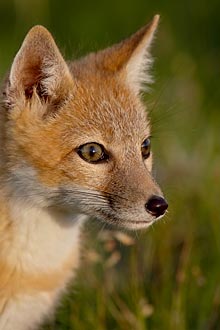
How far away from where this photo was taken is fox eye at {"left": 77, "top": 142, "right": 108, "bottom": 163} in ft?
12.7

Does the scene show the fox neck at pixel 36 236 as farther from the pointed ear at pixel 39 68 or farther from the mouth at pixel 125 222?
the pointed ear at pixel 39 68

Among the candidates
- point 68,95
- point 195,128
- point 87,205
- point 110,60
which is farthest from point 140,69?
point 195,128

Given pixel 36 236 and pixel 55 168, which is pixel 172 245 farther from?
pixel 55 168

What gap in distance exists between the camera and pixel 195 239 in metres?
5.05

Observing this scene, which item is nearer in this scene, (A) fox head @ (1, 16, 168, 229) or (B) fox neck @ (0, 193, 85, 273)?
(A) fox head @ (1, 16, 168, 229)

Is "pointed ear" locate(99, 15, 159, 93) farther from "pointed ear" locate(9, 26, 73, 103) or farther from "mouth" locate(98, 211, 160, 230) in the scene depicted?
"mouth" locate(98, 211, 160, 230)

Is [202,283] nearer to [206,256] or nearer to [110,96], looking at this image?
[206,256]

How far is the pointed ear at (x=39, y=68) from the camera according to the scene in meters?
3.79

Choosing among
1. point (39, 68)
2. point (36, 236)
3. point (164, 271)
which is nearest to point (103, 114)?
point (39, 68)

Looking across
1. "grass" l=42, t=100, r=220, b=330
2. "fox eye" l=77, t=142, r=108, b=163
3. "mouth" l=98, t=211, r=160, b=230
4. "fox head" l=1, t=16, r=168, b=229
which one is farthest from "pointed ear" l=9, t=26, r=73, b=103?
"grass" l=42, t=100, r=220, b=330

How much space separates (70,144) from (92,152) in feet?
0.37

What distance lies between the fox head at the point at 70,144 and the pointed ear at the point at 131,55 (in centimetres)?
27

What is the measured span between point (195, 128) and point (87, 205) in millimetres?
2724

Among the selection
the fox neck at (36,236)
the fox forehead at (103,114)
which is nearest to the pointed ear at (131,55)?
the fox forehead at (103,114)
